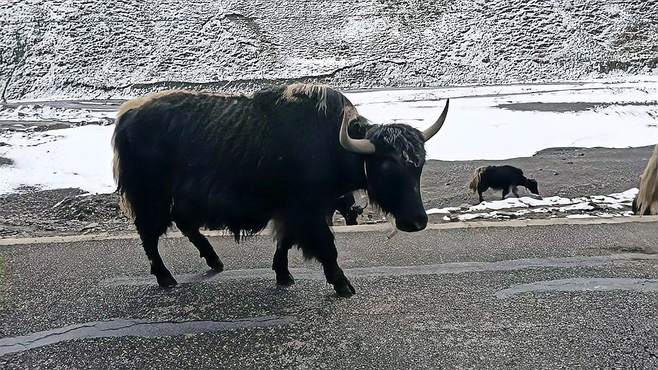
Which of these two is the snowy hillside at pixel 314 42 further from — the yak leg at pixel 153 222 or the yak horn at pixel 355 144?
the yak horn at pixel 355 144

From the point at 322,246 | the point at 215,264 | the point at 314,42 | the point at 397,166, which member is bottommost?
the point at 314,42

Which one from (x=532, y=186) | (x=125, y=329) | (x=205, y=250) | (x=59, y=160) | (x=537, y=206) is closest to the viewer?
(x=125, y=329)

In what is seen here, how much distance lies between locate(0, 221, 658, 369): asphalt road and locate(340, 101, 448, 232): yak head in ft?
2.23

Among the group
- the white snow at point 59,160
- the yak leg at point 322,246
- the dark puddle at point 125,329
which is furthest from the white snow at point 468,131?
the dark puddle at point 125,329

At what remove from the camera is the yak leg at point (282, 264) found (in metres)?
4.40

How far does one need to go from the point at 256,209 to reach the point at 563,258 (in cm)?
251

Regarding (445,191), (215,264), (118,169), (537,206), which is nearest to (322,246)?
(215,264)

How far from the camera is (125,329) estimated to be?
383 centimetres

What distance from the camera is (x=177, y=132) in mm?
4348

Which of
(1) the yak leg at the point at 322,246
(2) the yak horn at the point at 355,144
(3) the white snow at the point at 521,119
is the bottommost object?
(3) the white snow at the point at 521,119

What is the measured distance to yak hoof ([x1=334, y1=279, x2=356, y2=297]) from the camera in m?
4.25

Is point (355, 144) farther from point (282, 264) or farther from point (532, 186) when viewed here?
point (532, 186)

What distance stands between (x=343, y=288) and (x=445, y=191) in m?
4.86

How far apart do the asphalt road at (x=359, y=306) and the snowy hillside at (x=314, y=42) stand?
57.7 ft
